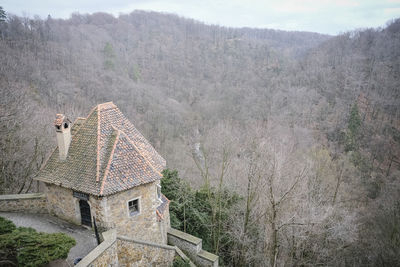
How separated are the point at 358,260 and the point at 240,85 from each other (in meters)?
65.8

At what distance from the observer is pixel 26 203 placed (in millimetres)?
14016

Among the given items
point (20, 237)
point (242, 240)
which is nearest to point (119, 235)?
point (20, 237)

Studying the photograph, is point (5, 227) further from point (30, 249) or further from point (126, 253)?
point (126, 253)

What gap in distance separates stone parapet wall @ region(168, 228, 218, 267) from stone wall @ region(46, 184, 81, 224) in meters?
5.31

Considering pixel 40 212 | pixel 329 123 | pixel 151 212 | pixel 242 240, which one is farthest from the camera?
pixel 329 123

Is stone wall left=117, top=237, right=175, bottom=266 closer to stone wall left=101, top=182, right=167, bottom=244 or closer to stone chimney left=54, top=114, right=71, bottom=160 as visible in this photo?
stone wall left=101, top=182, right=167, bottom=244

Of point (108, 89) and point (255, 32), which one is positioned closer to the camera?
point (108, 89)

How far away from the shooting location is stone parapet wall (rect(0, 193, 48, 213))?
13953mm

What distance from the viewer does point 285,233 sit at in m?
17.8

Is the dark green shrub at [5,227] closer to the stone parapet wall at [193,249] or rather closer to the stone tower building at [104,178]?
the stone tower building at [104,178]

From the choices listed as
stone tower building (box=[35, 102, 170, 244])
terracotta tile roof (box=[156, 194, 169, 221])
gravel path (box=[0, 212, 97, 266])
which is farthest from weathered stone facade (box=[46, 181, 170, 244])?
gravel path (box=[0, 212, 97, 266])

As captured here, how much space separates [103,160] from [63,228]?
3.93 metres

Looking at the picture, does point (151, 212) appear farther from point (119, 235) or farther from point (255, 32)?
point (255, 32)

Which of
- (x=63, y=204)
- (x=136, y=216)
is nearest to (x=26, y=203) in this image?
(x=63, y=204)
